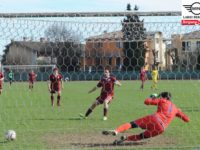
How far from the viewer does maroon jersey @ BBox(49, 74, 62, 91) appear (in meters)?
19.9

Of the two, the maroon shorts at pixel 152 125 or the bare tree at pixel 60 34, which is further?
the maroon shorts at pixel 152 125

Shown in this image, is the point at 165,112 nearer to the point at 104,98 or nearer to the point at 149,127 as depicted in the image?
the point at 149,127

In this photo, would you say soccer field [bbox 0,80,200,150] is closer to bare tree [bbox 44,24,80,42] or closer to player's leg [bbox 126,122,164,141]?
player's leg [bbox 126,122,164,141]

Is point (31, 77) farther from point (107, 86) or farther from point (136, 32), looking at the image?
point (136, 32)

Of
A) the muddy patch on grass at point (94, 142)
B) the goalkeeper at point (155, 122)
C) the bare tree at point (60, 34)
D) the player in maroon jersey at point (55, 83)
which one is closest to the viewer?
the bare tree at point (60, 34)

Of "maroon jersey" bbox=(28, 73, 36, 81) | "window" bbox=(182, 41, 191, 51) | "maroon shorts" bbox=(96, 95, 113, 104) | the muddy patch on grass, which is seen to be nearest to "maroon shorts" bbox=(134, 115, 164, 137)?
the muddy patch on grass

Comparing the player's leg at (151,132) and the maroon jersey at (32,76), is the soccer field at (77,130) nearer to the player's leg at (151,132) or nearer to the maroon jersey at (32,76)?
the player's leg at (151,132)

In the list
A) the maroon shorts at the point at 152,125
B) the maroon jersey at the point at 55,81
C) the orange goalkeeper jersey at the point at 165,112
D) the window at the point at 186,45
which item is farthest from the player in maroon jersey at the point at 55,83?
the window at the point at 186,45

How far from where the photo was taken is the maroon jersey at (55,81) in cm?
1990

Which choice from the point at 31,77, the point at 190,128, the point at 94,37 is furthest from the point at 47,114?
the point at 31,77

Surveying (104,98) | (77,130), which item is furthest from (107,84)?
(77,130)

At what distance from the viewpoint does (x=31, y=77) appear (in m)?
29.4

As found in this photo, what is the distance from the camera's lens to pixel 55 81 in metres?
20.2

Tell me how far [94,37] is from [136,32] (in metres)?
0.71
